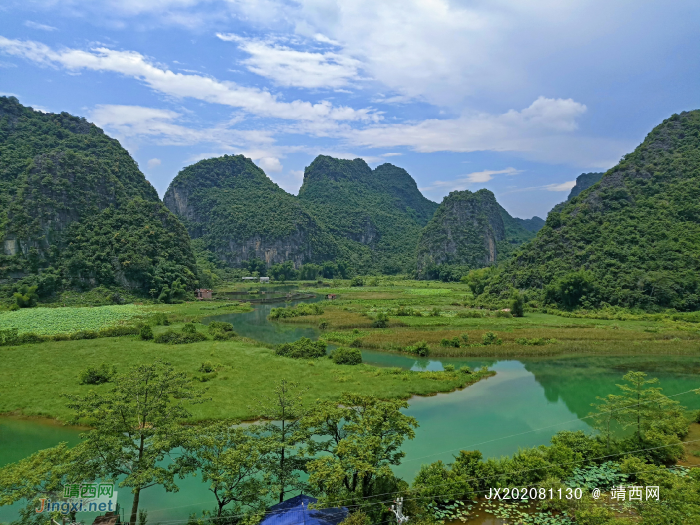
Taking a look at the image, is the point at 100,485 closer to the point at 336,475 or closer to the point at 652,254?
the point at 336,475

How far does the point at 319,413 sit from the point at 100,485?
4.58 meters

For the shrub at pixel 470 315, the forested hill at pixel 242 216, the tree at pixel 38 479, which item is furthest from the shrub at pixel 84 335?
the forested hill at pixel 242 216

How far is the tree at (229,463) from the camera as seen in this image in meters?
7.94

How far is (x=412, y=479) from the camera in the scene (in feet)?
35.2

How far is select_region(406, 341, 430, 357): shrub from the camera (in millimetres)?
25244

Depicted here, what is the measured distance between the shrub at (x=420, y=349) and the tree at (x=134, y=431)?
691 inches

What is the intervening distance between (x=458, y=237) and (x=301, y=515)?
105747mm

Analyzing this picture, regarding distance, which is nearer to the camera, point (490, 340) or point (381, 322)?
point (490, 340)

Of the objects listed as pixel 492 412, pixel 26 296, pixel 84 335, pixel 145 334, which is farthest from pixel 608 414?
pixel 26 296

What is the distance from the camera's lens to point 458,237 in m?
108

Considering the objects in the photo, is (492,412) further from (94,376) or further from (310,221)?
(310,221)

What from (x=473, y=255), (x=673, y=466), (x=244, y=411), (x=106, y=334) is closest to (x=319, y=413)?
(x=244, y=411)

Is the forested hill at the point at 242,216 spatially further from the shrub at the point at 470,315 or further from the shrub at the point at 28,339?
the shrub at the point at 28,339

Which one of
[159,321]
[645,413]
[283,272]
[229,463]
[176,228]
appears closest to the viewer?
[229,463]
